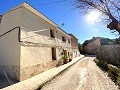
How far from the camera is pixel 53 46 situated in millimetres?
14672

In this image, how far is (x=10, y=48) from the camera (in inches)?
348

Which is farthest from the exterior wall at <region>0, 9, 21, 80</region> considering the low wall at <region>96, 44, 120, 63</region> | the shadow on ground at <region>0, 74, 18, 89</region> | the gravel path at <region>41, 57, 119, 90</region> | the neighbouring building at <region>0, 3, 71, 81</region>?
the low wall at <region>96, 44, 120, 63</region>

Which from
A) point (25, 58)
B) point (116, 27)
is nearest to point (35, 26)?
point (25, 58)

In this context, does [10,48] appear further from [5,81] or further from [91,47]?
[91,47]

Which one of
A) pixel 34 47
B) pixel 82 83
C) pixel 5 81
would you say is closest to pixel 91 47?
pixel 34 47

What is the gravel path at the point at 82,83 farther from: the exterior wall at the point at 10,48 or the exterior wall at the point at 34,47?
the exterior wall at the point at 10,48

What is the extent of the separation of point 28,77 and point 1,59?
2.45 metres

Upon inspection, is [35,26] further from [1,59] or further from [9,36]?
[1,59]

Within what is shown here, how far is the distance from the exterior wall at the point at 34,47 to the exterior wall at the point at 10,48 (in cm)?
34

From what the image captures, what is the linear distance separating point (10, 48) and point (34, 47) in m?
1.91

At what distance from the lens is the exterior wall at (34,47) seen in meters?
8.77

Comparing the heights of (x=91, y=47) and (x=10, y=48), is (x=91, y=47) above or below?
above

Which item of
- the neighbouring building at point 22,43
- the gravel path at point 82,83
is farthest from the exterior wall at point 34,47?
the gravel path at point 82,83

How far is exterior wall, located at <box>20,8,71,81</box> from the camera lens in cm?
877
